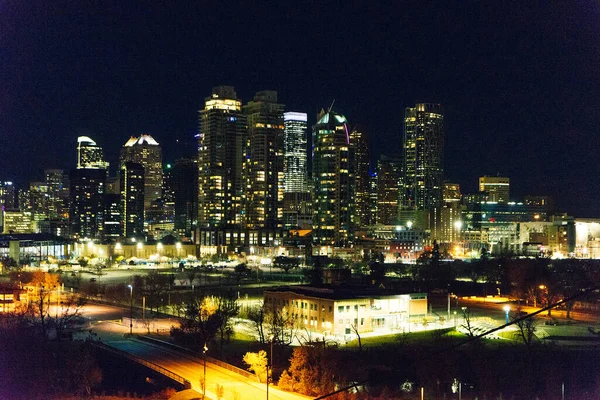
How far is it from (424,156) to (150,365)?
251ft

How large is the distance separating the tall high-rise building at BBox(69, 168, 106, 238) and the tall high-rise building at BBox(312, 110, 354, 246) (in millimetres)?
35617

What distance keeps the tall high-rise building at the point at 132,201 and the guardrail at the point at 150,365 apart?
73980mm

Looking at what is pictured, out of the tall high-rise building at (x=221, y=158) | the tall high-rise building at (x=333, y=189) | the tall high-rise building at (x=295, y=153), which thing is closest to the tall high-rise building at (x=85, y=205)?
the tall high-rise building at (x=221, y=158)

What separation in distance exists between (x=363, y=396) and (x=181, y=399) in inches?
154

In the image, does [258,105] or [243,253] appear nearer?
[243,253]

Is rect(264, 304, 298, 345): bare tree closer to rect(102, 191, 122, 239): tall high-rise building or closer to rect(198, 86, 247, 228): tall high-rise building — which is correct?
rect(198, 86, 247, 228): tall high-rise building

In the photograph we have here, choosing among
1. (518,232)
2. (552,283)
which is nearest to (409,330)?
(552,283)

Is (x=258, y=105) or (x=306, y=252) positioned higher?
(x=258, y=105)

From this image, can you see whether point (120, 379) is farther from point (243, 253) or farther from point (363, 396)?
point (243, 253)

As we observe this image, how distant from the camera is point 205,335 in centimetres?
1900

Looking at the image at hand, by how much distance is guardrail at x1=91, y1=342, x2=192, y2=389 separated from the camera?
15167mm

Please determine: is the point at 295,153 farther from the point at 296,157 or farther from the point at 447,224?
the point at 447,224

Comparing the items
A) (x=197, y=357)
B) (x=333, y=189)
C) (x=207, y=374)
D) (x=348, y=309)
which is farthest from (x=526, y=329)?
(x=333, y=189)

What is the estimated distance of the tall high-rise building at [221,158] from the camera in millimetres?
76062
